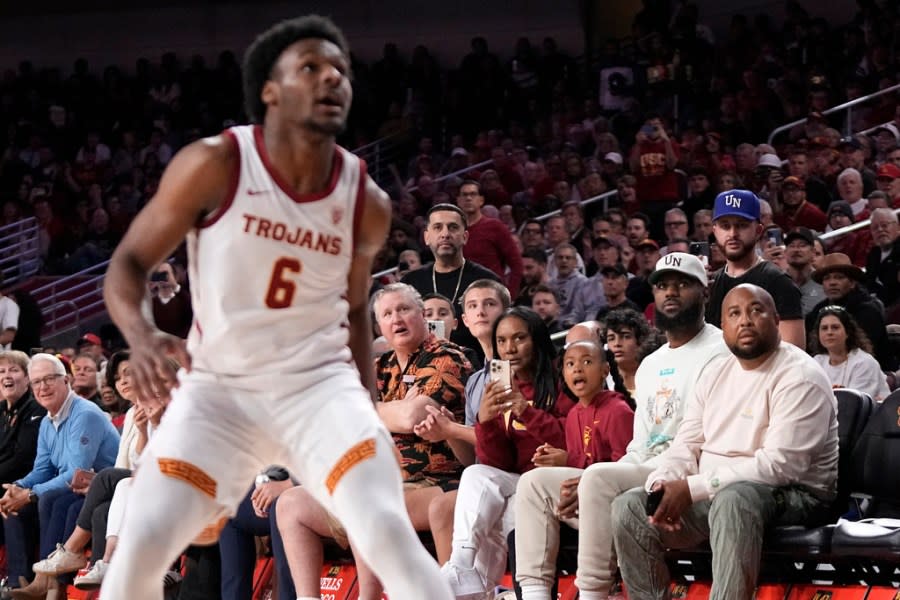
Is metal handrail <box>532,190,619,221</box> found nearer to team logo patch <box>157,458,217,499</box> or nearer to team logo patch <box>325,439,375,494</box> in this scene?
team logo patch <box>325,439,375,494</box>

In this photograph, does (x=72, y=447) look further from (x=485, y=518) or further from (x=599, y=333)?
(x=485, y=518)

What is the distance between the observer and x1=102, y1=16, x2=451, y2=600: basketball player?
12.3 ft

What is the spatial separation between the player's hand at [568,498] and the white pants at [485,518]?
430 millimetres

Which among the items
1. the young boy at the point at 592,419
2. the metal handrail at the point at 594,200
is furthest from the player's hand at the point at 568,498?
the metal handrail at the point at 594,200

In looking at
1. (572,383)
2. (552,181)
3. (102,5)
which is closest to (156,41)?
(102,5)

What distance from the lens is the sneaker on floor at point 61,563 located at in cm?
857

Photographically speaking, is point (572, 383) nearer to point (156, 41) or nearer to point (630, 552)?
point (630, 552)

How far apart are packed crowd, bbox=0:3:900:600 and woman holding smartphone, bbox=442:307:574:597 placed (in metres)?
0.01

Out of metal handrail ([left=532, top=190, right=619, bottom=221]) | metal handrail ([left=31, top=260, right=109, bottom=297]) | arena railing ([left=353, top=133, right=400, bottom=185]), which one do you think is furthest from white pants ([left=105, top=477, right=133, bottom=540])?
arena railing ([left=353, top=133, right=400, bottom=185])

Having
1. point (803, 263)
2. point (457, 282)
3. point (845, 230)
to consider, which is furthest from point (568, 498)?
point (845, 230)

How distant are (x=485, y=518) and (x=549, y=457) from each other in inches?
16.7

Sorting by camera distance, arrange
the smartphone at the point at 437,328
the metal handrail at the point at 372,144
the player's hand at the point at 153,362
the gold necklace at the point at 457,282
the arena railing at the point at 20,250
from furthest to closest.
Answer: the metal handrail at the point at 372,144 → the arena railing at the point at 20,250 → the gold necklace at the point at 457,282 → the smartphone at the point at 437,328 → the player's hand at the point at 153,362

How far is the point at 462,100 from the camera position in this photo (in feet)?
61.2

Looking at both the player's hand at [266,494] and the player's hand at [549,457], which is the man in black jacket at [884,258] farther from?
the player's hand at [266,494]
